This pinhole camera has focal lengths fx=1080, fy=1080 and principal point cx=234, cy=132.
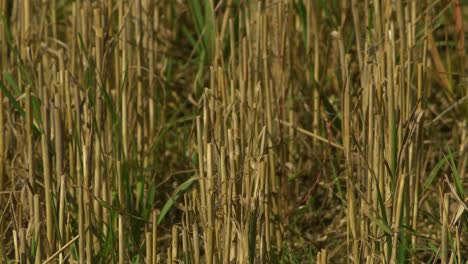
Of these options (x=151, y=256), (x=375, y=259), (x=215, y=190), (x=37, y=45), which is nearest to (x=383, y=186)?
(x=375, y=259)

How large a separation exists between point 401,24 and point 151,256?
2.18 feet

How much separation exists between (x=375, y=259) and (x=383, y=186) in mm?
119

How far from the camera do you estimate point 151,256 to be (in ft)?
5.24

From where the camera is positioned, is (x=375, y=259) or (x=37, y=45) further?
(x=37, y=45)

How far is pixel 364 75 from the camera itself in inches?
72.1

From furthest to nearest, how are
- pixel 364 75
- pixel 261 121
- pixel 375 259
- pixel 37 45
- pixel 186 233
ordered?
pixel 37 45, pixel 261 121, pixel 364 75, pixel 375 259, pixel 186 233

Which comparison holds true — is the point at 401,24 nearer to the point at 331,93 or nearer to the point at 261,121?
the point at 261,121

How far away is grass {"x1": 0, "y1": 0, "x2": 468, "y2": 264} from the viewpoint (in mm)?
1671

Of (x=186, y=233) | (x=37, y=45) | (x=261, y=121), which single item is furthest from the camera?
(x=37, y=45)

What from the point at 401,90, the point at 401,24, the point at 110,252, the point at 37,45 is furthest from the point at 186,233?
the point at 37,45

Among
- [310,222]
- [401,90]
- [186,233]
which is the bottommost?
[310,222]

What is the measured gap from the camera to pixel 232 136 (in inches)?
65.8

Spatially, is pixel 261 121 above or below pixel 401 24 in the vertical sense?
below

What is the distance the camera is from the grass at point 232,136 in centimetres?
167
